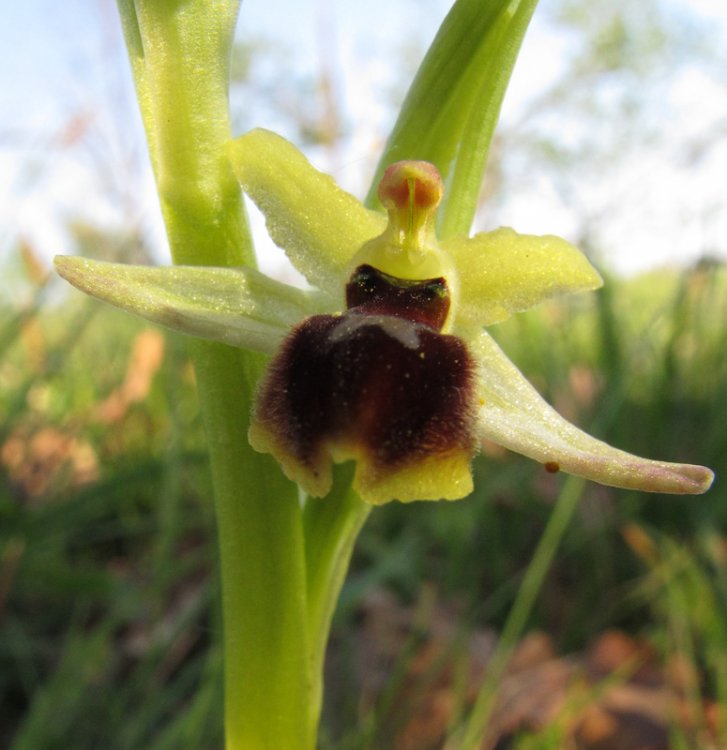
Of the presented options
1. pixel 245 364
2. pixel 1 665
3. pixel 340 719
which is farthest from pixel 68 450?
pixel 245 364

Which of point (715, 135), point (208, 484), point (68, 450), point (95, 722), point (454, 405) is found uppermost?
point (715, 135)

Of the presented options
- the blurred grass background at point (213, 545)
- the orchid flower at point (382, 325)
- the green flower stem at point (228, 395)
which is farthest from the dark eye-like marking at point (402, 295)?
the blurred grass background at point (213, 545)

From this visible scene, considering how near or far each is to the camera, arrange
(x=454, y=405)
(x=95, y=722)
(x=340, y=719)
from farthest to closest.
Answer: (x=340, y=719)
(x=95, y=722)
(x=454, y=405)

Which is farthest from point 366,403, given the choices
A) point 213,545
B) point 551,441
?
point 213,545

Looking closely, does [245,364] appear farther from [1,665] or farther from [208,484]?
[208,484]

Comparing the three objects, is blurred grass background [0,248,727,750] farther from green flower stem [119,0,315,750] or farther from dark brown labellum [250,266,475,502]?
dark brown labellum [250,266,475,502]

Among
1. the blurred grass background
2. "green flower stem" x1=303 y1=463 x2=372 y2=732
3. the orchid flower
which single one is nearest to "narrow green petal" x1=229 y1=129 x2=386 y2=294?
the orchid flower

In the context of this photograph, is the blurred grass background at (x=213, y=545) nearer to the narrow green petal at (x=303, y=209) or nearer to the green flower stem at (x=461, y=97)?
the narrow green petal at (x=303, y=209)
